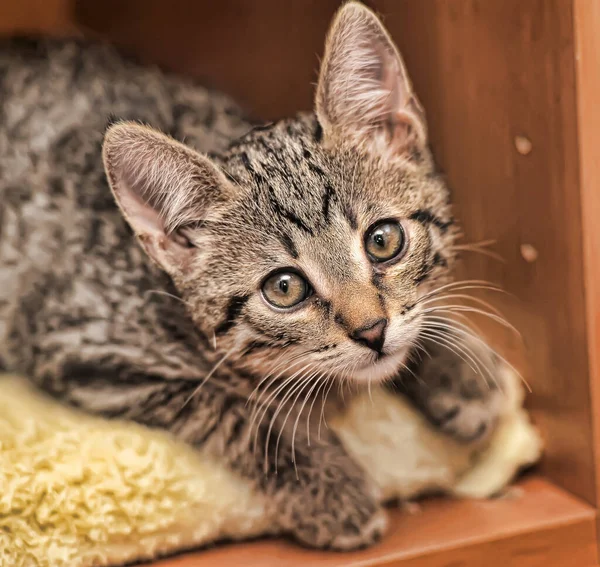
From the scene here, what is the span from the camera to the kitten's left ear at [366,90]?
2.95ft

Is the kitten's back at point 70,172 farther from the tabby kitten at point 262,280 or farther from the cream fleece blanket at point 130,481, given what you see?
the cream fleece blanket at point 130,481

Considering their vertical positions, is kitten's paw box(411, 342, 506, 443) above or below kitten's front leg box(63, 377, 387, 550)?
above

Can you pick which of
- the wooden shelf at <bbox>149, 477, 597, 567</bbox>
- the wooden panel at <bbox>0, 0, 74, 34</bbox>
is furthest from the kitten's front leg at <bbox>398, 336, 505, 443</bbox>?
the wooden panel at <bbox>0, 0, 74, 34</bbox>

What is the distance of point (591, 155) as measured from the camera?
96 cm

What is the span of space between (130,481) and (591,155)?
2.32 feet

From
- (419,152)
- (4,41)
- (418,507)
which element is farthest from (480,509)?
(4,41)

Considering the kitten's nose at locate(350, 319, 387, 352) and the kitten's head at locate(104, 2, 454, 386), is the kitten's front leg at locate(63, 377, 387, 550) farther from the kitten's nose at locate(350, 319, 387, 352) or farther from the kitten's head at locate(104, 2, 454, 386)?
the kitten's nose at locate(350, 319, 387, 352)

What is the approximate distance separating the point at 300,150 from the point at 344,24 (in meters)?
0.16

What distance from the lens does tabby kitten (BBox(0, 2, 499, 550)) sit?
92cm

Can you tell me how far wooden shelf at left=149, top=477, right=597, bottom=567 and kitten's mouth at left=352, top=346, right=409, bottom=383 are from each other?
22cm

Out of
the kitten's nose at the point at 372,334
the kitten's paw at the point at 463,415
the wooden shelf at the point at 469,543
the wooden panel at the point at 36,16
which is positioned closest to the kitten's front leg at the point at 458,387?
the kitten's paw at the point at 463,415

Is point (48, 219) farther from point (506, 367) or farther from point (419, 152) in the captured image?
point (506, 367)

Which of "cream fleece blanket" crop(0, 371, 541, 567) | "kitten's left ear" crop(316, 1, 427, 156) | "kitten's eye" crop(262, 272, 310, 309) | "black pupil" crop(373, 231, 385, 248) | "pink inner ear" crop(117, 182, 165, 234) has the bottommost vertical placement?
"cream fleece blanket" crop(0, 371, 541, 567)

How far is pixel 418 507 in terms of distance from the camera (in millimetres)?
1093
